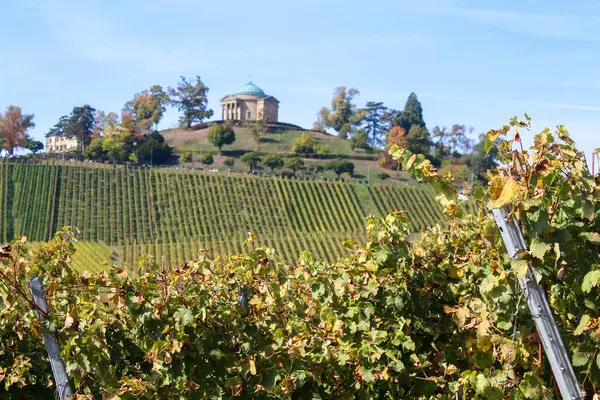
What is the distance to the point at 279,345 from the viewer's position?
4609 millimetres

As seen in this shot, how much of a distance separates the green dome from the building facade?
2326cm

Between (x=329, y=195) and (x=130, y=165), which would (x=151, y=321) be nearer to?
(x=329, y=195)

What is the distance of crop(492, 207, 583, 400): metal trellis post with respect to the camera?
316 centimetres

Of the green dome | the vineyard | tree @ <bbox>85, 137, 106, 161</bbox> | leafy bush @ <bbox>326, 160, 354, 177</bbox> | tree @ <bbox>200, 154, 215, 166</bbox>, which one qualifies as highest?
the green dome

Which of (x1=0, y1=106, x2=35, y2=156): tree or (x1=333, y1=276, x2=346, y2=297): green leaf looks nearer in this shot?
(x1=333, y1=276, x2=346, y2=297): green leaf

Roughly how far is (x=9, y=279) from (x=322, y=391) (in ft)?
7.16

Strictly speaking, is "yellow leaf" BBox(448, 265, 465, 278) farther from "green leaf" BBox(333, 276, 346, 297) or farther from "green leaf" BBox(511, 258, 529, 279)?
"green leaf" BBox(511, 258, 529, 279)

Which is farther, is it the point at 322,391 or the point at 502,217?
the point at 322,391

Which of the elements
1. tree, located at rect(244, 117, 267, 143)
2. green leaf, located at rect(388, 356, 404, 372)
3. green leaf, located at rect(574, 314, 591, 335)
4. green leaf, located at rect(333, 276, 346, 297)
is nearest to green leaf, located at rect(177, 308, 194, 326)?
green leaf, located at rect(333, 276, 346, 297)

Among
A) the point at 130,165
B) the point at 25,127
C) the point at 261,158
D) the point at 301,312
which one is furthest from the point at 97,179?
the point at 301,312

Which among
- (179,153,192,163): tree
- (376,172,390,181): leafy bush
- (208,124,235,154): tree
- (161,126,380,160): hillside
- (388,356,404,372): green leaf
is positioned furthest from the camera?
(161,126,380,160): hillside

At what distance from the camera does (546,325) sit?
3.18 meters

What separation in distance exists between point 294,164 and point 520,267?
6396cm

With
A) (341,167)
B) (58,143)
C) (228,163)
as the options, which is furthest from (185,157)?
(58,143)
